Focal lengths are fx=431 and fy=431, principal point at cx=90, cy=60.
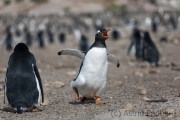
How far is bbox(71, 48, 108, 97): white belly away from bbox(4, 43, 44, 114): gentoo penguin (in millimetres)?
597

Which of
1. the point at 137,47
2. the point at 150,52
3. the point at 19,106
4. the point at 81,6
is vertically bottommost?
the point at 19,106

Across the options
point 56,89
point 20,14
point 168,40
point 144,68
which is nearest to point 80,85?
point 56,89

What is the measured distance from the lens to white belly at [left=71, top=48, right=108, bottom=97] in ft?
Result: 18.0

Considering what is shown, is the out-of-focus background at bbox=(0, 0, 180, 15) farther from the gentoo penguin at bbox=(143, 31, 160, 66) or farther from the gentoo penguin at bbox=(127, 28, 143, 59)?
the gentoo penguin at bbox=(143, 31, 160, 66)

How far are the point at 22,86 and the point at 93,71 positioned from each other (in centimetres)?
93

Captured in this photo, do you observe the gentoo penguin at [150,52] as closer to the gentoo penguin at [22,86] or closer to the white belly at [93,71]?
the white belly at [93,71]

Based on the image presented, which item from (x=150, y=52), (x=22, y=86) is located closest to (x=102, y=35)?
(x=22, y=86)

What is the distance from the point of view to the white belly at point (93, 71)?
5500 mm

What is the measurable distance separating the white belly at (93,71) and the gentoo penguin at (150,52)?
624 cm

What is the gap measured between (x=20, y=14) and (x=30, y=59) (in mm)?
44811

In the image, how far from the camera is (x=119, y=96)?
20.7ft

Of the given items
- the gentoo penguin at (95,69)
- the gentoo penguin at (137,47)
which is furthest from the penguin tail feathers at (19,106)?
the gentoo penguin at (137,47)

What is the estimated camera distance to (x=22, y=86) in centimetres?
524

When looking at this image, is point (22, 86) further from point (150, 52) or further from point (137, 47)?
point (137, 47)
